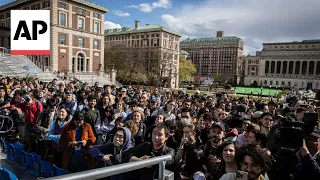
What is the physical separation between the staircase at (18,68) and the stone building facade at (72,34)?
656 centimetres

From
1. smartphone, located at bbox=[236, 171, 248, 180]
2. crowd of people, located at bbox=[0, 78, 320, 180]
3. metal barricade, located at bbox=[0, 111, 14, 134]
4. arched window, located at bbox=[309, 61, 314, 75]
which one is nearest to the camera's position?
smartphone, located at bbox=[236, 171, 248, 180]

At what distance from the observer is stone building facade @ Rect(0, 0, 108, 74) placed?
39.2 meters

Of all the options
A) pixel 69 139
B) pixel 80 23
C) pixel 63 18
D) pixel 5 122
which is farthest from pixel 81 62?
pixel 69 139

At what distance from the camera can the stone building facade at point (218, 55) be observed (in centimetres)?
15288

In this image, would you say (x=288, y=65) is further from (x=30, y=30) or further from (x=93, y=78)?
(x=30, y=30)

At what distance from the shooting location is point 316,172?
2.76 m

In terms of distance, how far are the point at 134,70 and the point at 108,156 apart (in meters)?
47.7

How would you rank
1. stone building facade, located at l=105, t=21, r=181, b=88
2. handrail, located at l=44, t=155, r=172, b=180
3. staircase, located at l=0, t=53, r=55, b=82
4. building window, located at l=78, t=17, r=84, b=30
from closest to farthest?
handrail, located at l=44, t=155, r=172, b=180 < staircase, located at l=0, t=53, r=55, b=82 < building window, located at l=78, t=17, r=84, b=30 < stone building facade, located at l=105, t=21, r=181, b=88

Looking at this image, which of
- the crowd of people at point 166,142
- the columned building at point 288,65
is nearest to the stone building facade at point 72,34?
the crowd of people at point 166,142

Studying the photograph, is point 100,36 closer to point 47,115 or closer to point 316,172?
point 47,115

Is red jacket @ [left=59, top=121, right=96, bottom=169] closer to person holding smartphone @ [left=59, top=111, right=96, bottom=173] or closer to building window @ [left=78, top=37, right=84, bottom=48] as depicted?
person holding smartphone @ [left=59, top=111, right=96, bottom=173]

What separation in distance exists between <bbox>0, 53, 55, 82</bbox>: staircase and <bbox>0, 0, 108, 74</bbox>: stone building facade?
21.5ft

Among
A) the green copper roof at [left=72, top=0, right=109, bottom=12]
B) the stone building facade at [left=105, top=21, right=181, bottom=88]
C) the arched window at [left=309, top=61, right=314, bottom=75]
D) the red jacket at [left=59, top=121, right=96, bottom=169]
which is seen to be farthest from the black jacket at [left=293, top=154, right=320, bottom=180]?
the arched window at [left=309, top=61, right=314, bottom=75]

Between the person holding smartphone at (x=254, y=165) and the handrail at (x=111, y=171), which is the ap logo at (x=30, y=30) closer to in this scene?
the handrail at (x=111, y=171)
